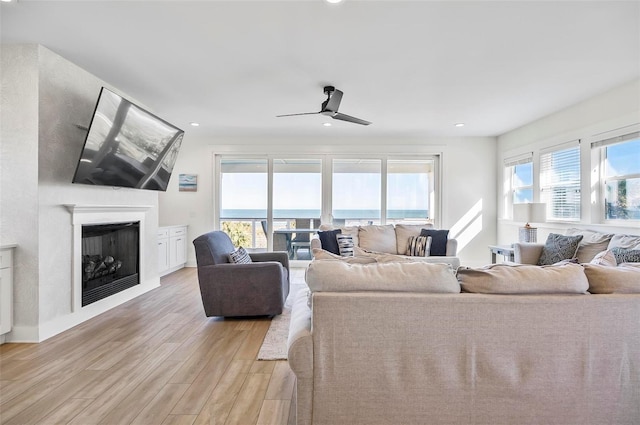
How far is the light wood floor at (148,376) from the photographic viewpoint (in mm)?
1786

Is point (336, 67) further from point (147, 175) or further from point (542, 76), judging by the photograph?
point (147, 175)

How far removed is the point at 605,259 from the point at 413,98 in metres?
2.70

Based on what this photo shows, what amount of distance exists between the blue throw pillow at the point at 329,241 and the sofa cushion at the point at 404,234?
3.17 feet

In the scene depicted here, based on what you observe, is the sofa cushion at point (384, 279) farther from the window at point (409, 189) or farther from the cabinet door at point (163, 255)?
the window at point (409, 189)

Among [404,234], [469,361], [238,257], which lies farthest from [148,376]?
[404,234]

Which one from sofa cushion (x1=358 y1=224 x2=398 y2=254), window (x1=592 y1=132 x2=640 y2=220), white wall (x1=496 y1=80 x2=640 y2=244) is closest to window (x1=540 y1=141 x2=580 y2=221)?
white wall (x1=496 y1=80 x2=640 y2=244)

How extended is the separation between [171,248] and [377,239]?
11.3ft

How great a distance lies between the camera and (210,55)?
2.81 m

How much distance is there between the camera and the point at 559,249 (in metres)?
3.65

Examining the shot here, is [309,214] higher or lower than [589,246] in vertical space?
higher

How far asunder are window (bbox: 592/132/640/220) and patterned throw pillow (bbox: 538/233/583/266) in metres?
0.54

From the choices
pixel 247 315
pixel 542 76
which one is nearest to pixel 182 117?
pixel 247 315

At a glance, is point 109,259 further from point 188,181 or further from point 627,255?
point 627,255

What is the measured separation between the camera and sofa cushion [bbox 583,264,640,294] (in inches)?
58.7
